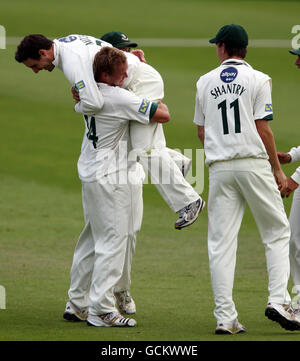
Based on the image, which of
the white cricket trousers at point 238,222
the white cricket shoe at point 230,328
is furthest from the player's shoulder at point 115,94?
the white cricket shoe at point 230,328

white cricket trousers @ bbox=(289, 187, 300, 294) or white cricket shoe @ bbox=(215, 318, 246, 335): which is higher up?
white cricket trousers @ bbox=(289, 187, 300, 294)

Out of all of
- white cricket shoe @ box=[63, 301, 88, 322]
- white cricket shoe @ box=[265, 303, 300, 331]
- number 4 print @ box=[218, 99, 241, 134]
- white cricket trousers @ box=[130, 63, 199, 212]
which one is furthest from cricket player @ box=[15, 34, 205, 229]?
white cricket shoe @ box=[63, 301, 88, 322]

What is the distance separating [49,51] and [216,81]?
133 cm

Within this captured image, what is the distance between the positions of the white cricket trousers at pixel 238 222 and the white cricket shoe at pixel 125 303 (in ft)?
3.86

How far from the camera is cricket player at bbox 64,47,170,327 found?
6.49 m

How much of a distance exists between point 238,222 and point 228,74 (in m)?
1.08

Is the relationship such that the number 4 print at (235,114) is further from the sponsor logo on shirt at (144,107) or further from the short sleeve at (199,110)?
the sponsor logo on shirt at (144,107)

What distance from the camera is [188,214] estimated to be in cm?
655

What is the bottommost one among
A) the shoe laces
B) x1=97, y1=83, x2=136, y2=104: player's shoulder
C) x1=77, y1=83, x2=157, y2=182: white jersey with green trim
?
the shoe laces

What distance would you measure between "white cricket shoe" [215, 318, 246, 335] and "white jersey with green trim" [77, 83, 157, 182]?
1462mm

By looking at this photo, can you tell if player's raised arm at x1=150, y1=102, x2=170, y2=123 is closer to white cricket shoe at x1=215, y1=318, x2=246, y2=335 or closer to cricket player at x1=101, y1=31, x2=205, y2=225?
cricket player at x1=101, y1=31, x2=205, y2=225

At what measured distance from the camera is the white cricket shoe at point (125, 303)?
716cm

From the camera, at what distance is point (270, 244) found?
623cm
